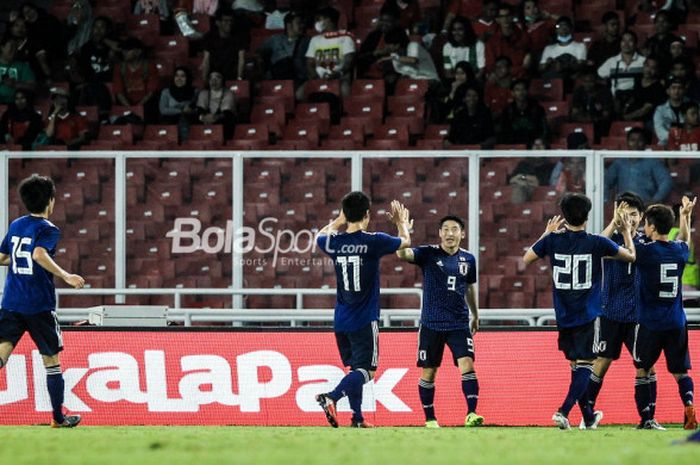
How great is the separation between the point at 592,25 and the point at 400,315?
299 inches

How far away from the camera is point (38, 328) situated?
12.1 metres

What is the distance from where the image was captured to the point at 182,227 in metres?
17.3

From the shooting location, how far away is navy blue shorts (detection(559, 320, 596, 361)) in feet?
40.3

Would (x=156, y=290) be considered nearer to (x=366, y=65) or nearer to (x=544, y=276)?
(x=544, y=276)

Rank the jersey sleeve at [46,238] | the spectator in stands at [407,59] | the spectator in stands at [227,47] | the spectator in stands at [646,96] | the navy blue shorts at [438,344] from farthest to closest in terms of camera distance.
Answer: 1. the spectator in stands at [227,47]
2. the spectator in stands at [407,59]
3. the spectator in stands at [646,96]
4. the navy blue shorts at [438,344]
5. the jersey sleeve at [46,238]

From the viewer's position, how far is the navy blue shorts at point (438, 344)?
514 inches

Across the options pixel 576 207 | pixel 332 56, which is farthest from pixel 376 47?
pixel 576 207

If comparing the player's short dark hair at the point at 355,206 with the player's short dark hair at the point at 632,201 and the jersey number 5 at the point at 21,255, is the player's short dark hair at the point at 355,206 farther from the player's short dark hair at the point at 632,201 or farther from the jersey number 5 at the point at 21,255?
the jersey number 5 at the point at 21,255

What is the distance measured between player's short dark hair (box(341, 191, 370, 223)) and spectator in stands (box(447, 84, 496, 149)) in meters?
6.82

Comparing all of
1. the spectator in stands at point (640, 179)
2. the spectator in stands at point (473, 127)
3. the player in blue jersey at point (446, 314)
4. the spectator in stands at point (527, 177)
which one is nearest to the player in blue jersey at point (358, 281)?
the player in blue jersey at point (446, 314)

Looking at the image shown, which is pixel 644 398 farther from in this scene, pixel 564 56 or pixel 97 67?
pixel 97 67

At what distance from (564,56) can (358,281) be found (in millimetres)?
9396

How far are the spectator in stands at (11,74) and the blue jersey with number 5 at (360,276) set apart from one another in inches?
403

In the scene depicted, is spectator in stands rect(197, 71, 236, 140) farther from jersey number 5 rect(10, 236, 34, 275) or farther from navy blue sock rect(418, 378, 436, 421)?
jersey number 5 rect(10, 236, 34, 275)
